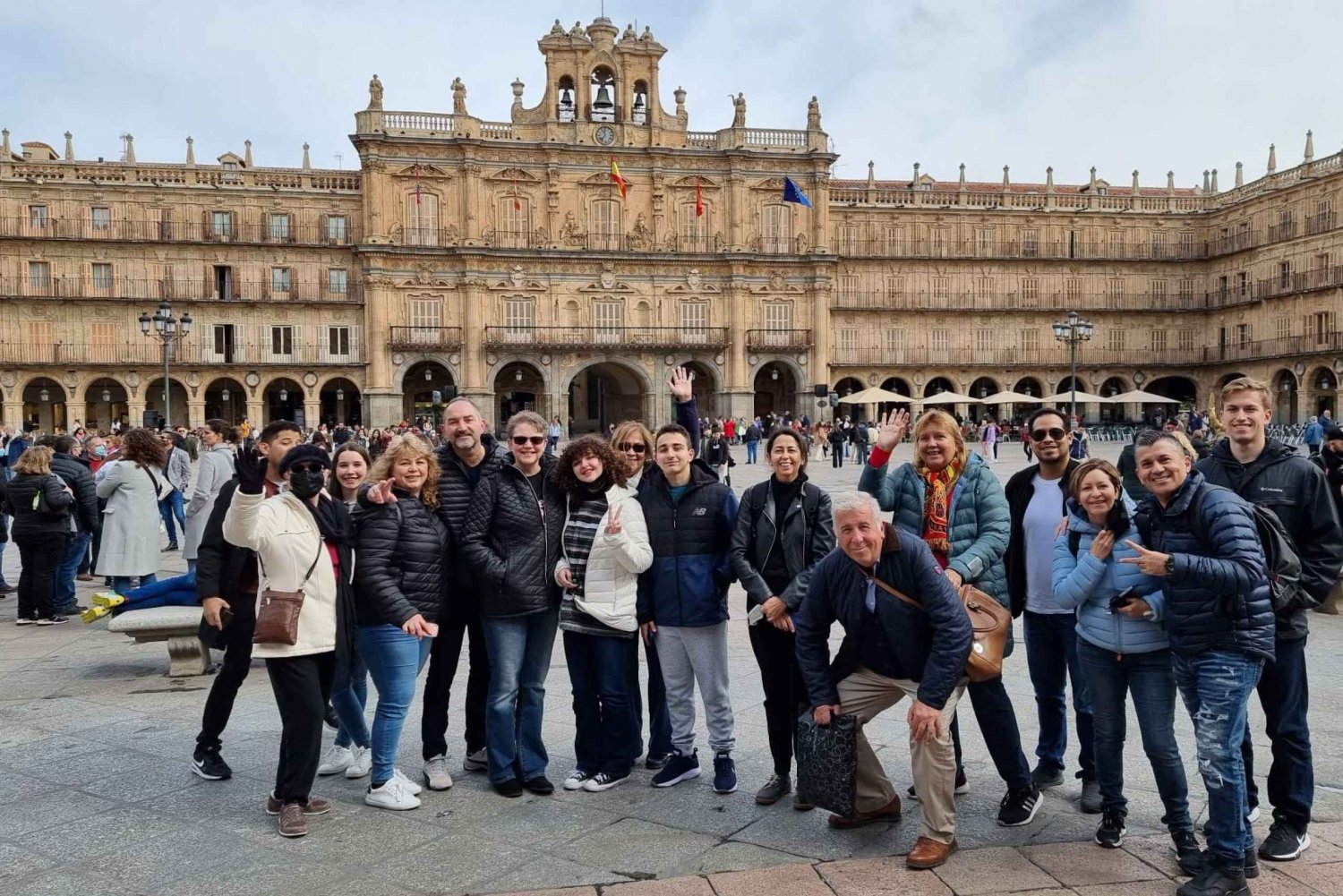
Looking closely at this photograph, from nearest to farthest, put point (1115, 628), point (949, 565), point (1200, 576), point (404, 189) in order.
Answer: point (1200, 576) < point (1115, 628) < point (949, 565) < point (404, 189)

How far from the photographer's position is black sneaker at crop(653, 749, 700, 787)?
4.80 metres

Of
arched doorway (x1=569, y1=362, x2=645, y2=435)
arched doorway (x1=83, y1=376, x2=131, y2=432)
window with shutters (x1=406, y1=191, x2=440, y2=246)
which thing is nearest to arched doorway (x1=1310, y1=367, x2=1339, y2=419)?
arched doorway (x1=569, y1=362, x2=645, y2=435)

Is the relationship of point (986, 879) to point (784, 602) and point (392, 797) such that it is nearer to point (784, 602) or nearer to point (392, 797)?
point (784, 602)

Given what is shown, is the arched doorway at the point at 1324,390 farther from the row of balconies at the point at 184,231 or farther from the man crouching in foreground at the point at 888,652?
the man crouching in foreground at the point at 888,652

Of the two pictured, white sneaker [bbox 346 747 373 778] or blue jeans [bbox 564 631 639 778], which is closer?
blue jeans [bbox 564 631 639 778]

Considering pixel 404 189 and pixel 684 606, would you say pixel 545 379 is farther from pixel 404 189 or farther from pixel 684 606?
pixel 684 606

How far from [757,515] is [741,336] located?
36584mm

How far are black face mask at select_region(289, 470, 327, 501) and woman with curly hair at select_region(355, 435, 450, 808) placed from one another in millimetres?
255

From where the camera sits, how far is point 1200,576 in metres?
3.61

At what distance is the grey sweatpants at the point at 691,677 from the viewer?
4793mm

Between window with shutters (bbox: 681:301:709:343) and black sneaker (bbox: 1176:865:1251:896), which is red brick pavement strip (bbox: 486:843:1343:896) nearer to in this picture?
black sneaker (bbox: 1176:865:1251:896)

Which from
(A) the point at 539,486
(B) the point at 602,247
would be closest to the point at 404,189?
(B) the point at 602,247

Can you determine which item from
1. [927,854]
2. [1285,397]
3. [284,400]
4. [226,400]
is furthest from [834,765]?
[1285,397]

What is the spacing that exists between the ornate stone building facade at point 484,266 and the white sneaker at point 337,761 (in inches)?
1310
